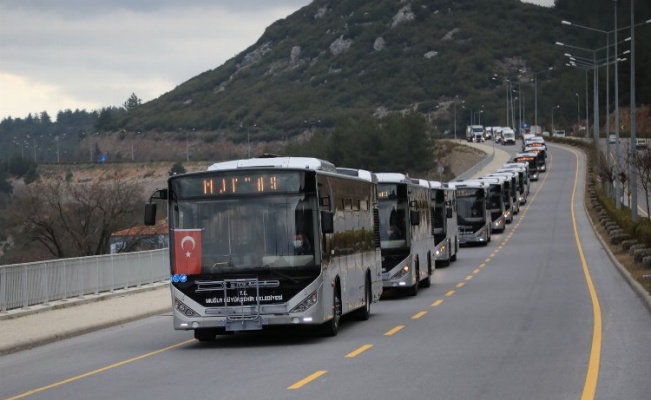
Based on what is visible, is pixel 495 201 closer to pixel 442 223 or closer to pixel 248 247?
pixel 442 223

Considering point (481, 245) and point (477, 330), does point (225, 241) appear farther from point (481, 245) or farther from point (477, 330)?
point (481, 245)

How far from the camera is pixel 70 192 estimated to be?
89562 millimetres

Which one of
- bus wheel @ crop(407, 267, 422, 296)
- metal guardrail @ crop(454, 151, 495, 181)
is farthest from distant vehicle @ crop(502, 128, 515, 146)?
bus wheel @ crop(407, 267, 422, 296)

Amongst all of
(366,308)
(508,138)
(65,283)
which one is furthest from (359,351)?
(508,138)

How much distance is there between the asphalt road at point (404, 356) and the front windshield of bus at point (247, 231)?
1.41 meters

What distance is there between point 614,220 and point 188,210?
1816 inches

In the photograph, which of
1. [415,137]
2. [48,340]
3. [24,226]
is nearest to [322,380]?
[48,340]

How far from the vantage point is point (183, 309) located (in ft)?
71.5

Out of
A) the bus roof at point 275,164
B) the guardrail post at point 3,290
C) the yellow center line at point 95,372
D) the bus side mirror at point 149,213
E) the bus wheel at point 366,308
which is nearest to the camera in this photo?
the yellow center line at point 95,372

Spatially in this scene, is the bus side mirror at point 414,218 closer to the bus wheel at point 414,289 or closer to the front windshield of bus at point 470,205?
the bus wheel at point 414,289

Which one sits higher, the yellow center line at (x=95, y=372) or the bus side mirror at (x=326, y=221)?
the bus side mirror at (x=326, y=221)

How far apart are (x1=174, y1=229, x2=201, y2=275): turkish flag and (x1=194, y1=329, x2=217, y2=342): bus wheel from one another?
4.88 feet

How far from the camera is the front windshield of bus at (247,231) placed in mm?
21562

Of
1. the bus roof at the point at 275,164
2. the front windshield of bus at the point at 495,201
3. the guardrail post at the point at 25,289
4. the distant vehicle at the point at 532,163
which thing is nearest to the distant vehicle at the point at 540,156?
the distant vehicle at the point at 532,163
